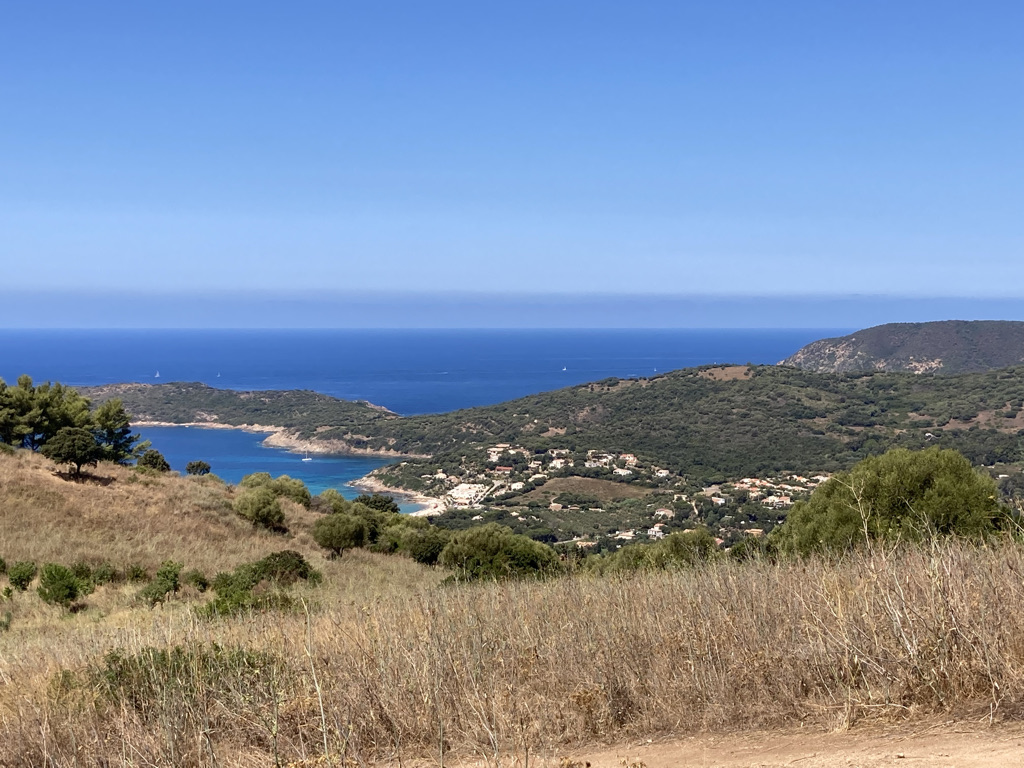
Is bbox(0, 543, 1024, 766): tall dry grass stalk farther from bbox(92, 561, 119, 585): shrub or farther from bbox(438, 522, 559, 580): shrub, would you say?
bbox(438, 522, 559, 580): shrub

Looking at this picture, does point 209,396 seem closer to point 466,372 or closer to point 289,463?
point 289,463

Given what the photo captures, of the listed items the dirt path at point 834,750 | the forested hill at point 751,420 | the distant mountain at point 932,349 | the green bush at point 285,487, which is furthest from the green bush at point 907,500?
the distant mountain at point 932,349

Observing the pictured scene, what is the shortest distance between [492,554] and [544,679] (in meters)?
11.4

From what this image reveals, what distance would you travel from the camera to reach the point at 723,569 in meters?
6.87

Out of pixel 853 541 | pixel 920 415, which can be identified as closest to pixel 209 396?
pixel 920 415

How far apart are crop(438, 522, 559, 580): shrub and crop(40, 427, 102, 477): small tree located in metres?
9.80

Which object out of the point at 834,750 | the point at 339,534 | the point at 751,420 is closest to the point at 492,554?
the point at 339,534

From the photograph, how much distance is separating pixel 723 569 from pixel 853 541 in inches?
154

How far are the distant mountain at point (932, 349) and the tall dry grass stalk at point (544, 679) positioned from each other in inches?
4559

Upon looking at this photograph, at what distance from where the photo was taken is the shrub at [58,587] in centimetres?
1084

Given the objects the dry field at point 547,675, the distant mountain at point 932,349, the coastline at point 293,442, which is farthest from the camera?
the distant mountain at point 932,349

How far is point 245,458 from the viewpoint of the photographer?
77375 millimetres

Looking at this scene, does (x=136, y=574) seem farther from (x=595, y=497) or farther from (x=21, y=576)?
(x=595, y=497)

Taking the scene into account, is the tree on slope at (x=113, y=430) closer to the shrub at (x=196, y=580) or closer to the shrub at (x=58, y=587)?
the shrub at (x=196, y=580)
